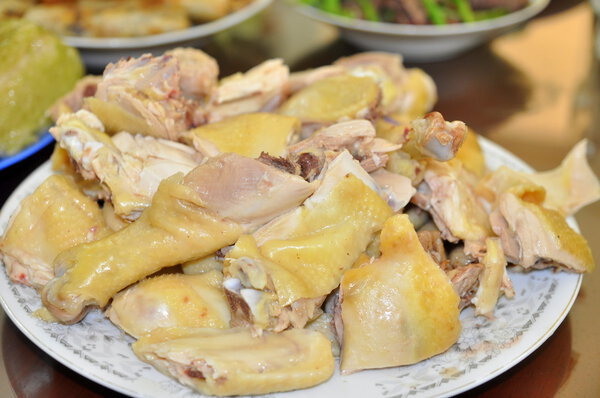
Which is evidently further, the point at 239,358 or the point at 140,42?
the point at 140,42

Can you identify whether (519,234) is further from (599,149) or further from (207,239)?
(599,149)

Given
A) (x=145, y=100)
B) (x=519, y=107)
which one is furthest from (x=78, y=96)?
(x=519, y=107)

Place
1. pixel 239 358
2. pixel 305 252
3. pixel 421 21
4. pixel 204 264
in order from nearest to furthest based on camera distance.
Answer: pixel 239 358 → pixel 305 252 → pixel 204 264 → pixel 421 21

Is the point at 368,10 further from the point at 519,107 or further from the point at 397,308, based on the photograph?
the point at 397,308

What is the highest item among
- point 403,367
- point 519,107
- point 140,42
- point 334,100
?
point 334,100

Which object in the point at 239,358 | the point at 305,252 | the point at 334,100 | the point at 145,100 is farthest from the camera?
the point at 334,100

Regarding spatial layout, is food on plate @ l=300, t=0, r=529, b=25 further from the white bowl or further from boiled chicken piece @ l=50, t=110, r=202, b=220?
boiled chicken piece @ l=50, t=110, r=202, b=220

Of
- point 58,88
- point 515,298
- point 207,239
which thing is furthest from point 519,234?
point 58,88

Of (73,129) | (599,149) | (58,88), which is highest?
(73,129)
